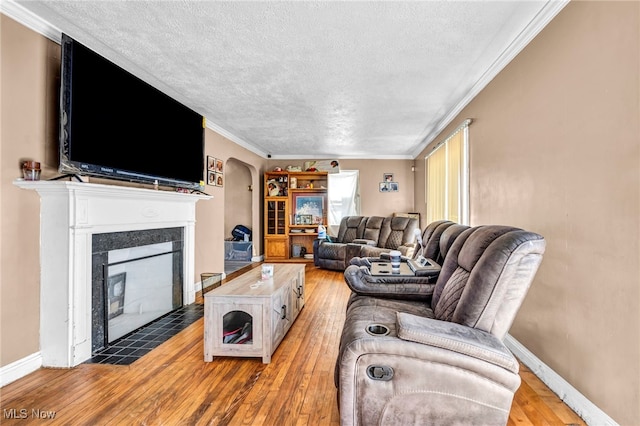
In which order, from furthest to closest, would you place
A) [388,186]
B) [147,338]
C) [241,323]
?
[388,186] < [147,338] < [241,323]

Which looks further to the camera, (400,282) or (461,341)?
(400,282)

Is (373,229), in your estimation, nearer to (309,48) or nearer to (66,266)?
(309,48)

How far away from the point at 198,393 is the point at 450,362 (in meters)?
1.51

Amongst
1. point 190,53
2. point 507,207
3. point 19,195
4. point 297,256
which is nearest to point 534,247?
point 507,207

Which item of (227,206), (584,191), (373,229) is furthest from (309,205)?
(584,191)

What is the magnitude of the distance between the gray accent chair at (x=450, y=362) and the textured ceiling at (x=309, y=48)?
5.19 feet

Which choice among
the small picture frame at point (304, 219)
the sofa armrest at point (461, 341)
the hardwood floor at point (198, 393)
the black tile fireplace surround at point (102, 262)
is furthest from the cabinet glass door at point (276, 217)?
the sofa armrest at point (461, 341)

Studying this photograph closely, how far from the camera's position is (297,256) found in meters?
7.25

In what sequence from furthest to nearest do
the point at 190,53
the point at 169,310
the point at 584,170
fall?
1. the point at 169,310
2. the point at 190,53
3. the point at 584,170

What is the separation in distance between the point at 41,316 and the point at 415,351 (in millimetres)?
2535

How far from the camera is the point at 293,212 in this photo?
24.0ft

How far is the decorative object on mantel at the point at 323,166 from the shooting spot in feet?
23.7

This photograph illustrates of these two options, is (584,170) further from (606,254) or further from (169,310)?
(169,310)

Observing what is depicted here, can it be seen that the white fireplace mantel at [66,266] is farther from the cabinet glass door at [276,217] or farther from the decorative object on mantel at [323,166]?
the decorative object on mantel at [323,166]
